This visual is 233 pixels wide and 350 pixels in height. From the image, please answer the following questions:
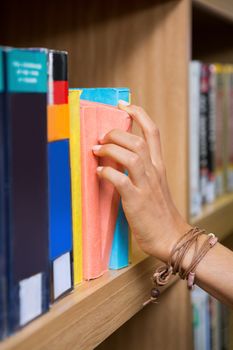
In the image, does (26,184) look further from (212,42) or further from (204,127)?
(212,42)

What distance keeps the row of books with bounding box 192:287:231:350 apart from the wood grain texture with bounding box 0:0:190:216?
0.51 meters

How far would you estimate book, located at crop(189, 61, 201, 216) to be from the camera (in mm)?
1159

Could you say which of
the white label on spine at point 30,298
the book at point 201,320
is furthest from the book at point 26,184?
the book at point 201,320

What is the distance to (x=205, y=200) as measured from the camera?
1.24 meters

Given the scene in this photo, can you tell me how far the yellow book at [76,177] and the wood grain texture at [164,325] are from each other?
1.37ft

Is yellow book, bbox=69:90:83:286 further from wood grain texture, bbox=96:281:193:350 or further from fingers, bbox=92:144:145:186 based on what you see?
wood grain texture, bbox=96:281:193:350

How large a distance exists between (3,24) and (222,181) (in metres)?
0.64

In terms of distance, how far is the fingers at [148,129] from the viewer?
29.5 inches

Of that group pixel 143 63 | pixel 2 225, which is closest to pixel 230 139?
pixel 143 63

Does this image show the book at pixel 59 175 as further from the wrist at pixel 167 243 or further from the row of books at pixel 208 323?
→ the row of books at pixel 208 323

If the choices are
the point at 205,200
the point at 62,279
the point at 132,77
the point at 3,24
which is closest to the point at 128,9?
the point at 132,77

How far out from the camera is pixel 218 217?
3.95ft

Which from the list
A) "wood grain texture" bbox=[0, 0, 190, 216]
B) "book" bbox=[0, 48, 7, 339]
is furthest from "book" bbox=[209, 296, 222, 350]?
"book" bbox=[0, 48, 7, 339]

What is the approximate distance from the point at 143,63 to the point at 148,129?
0.31 meters
